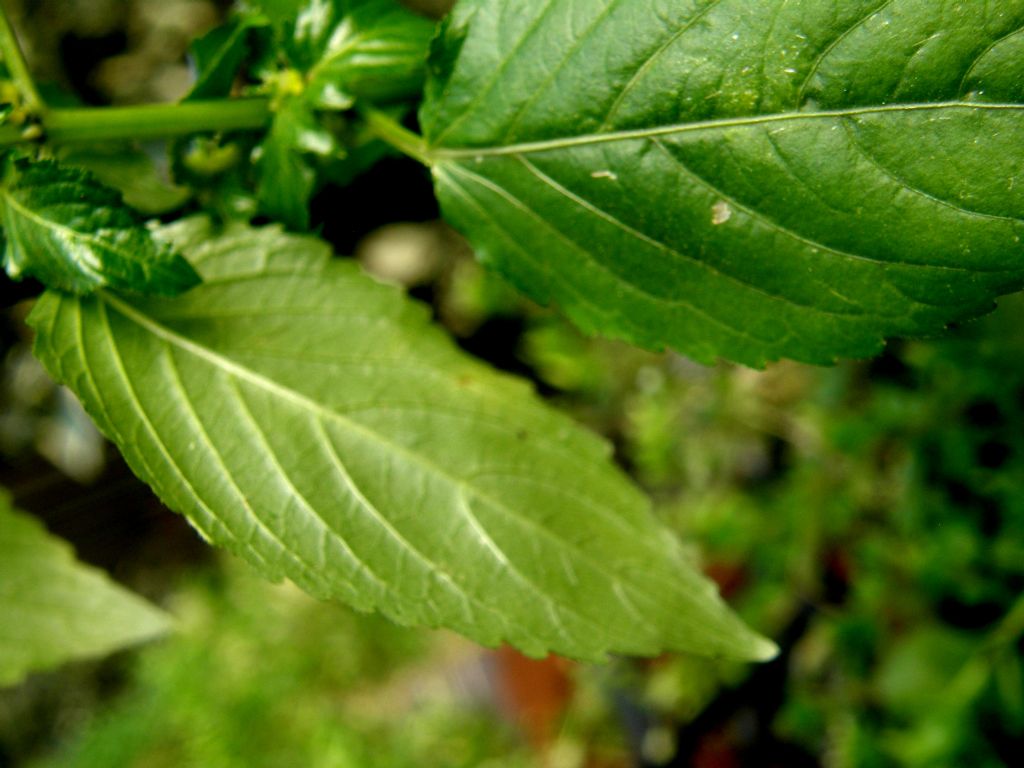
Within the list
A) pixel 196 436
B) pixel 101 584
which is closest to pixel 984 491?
pixel 196 436

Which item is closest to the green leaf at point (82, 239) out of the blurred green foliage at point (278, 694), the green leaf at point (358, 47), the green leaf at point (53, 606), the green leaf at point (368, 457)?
the green leaf at point (368, 457)

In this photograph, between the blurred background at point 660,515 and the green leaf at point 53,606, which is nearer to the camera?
the green leaf at point 53,606

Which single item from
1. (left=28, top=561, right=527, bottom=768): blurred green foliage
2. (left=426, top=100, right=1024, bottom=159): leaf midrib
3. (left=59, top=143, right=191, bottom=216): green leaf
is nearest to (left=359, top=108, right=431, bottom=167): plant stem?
(left=426, top=100, right=1024, bottom=159): leaf midrib

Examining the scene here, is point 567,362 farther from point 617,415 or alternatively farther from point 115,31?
point 115,31

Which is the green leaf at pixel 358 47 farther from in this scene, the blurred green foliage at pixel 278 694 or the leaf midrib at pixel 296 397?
the blurred green foliage at pixel 278 694

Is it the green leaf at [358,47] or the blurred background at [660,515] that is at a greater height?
the green leaf at [358,47]

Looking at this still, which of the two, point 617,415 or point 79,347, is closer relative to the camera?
point 79,347

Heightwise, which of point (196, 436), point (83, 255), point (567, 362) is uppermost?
point (83, 255)
